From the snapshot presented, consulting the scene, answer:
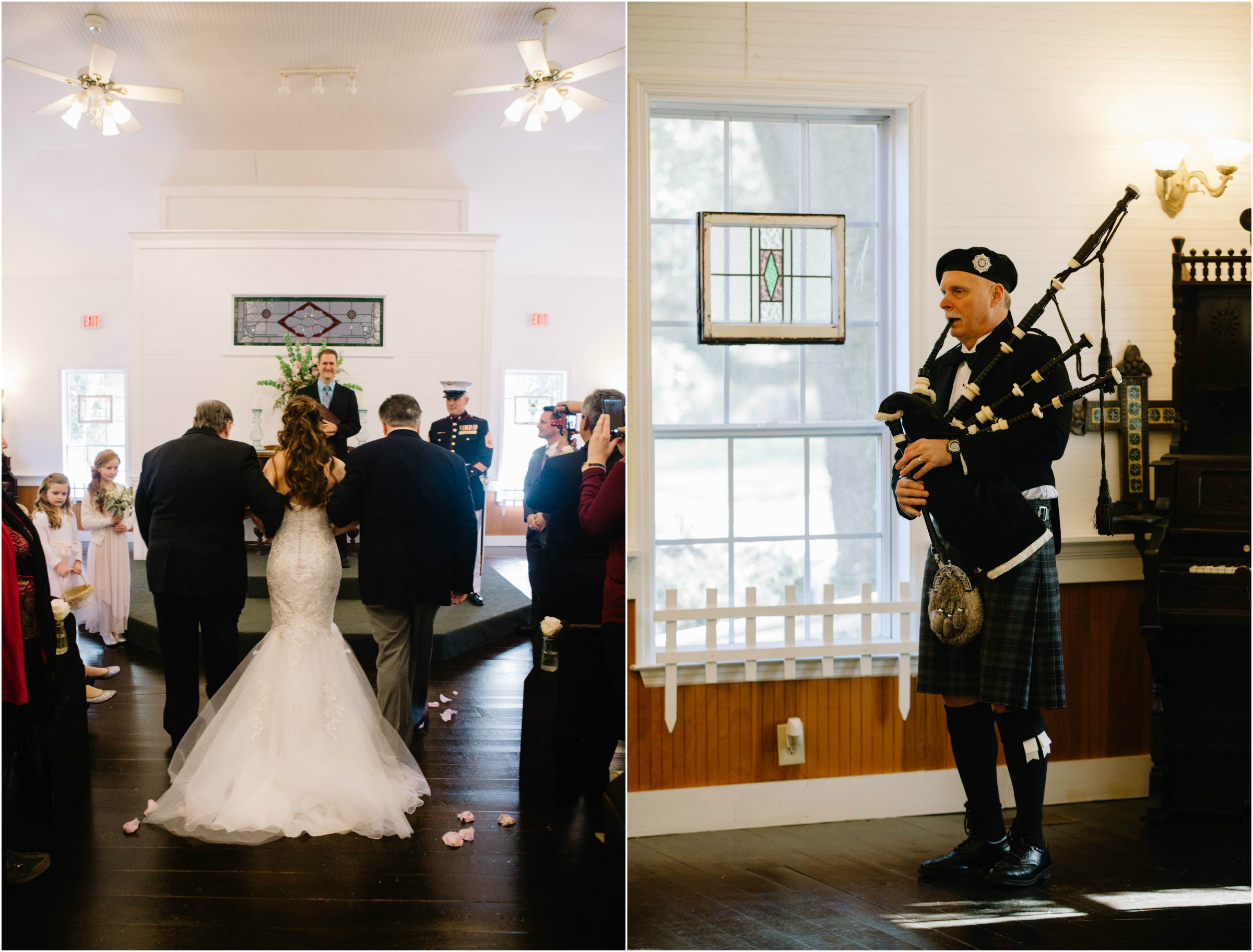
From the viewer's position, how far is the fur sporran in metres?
2.17

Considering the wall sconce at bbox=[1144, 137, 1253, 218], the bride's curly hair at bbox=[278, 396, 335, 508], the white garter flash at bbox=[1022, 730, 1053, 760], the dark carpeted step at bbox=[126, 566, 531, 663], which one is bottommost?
the white garter flash at bbox=[1022, 730, 1053, 760]

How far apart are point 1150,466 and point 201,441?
9.04ft

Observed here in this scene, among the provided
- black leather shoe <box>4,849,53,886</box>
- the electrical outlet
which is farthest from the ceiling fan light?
the electrical outlet

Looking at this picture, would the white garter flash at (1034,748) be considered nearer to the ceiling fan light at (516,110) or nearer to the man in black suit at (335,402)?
the man in black suit at (335,402)

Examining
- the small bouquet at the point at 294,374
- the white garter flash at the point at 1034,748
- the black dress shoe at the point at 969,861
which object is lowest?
the black dress shoe at the point at 969,861

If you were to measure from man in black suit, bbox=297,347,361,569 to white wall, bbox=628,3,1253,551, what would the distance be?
5.01 feet

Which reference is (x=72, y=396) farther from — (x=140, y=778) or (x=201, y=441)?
(x=140, y=778)

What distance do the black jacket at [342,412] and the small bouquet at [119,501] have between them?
39 centimetres

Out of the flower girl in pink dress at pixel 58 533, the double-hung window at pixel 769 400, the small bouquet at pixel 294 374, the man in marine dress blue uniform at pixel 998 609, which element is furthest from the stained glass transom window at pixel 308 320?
the man in marine dress blue uniform at pixel 998 609

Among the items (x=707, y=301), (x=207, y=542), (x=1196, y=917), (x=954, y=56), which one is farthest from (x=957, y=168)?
(x=207, y=542)

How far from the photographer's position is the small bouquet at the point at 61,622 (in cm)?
173

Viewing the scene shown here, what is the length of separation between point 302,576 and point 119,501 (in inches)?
15.3

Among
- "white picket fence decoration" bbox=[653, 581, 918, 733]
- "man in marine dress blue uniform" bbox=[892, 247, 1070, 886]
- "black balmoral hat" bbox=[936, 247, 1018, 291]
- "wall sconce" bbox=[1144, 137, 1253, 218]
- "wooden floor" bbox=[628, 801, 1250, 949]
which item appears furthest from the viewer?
"wall sconce" bbox=[1144, 137, 1253, 218]

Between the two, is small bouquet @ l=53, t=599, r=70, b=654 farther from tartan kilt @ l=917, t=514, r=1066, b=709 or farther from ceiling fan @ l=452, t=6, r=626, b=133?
tartan kilt @ l=917, t=514, r=1066, b=709
